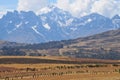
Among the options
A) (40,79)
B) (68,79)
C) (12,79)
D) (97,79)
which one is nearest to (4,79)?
(12,79)

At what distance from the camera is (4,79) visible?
8550 cm

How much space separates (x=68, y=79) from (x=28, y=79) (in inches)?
338

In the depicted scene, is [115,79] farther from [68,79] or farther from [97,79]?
[68,79]

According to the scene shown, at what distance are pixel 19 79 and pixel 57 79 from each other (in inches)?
324

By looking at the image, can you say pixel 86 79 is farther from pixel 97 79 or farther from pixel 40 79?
pixel 40 79

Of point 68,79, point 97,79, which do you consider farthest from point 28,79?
point 97,79

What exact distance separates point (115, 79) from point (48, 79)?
14.3 meters

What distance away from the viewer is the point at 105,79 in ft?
276

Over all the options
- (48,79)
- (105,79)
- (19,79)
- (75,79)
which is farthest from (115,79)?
(19,79)

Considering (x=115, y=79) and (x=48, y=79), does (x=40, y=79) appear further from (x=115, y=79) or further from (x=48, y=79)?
(x=115, y=79)

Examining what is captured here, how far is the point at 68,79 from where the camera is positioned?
85.8 metres

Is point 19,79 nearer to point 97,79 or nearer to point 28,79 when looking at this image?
point 28,79

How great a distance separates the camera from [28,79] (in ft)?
284

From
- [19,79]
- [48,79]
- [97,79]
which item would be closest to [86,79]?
[97,79]
